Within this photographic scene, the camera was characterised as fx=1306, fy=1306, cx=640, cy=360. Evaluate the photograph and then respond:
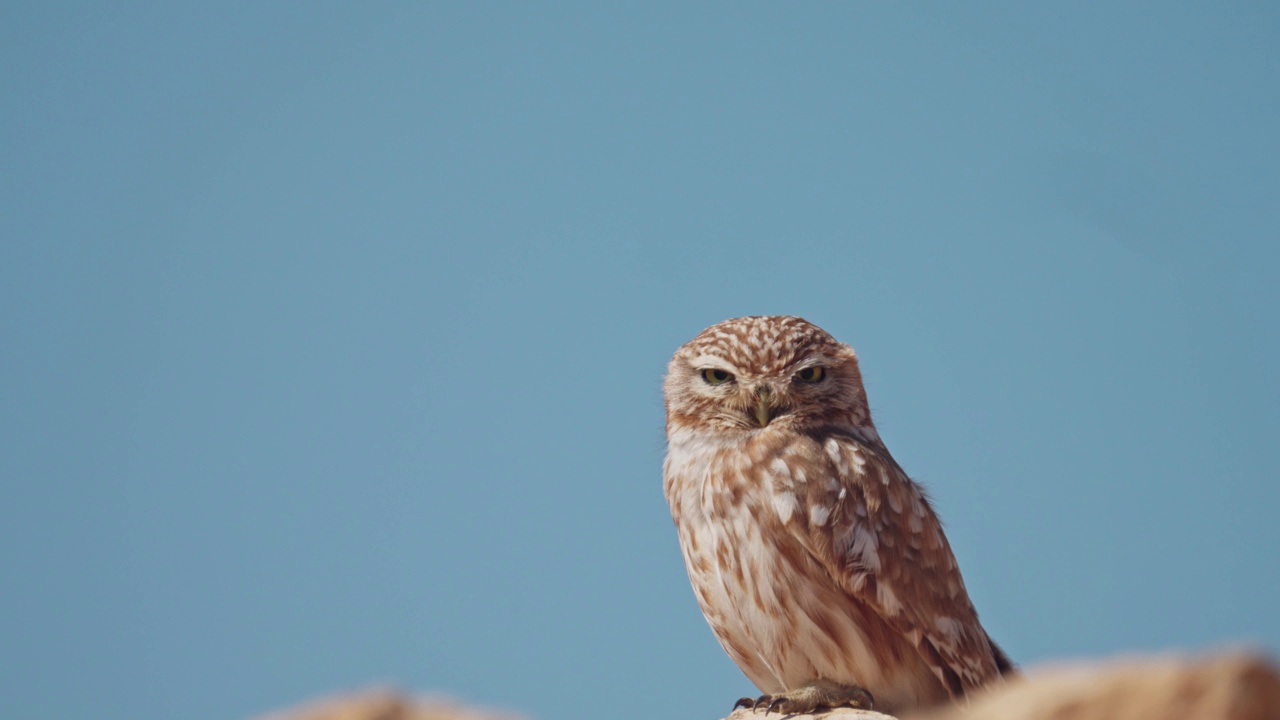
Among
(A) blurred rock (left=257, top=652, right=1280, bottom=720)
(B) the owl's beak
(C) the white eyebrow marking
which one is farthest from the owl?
(A) blurred rock (left=257, top=652, right=1280, bottom=720)

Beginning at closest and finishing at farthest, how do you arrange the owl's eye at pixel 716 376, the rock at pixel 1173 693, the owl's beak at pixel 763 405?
1. the rock at pixel 1173 693
2. the owl's beak at pixel 763 405
3. the owl's eye at pixel 716 376

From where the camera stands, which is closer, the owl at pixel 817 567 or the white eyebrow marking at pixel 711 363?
the owl at pixel 817 567

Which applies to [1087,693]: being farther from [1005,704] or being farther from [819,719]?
[819,719]

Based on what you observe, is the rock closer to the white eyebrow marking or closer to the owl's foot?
the owl's foot

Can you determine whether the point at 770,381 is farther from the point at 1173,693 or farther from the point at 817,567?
the point at 1173,693

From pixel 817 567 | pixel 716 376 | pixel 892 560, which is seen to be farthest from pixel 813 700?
pixel 716 376

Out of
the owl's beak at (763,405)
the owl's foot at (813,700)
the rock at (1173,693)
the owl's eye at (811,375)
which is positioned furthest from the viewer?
the owl's eye at (811,375)

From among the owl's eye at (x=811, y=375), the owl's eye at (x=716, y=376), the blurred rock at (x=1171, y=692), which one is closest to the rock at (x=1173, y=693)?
the blurred rock at (x=1171, y=692)

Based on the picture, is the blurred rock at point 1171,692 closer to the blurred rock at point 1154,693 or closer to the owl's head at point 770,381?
the blurred rock at point 1154,693
